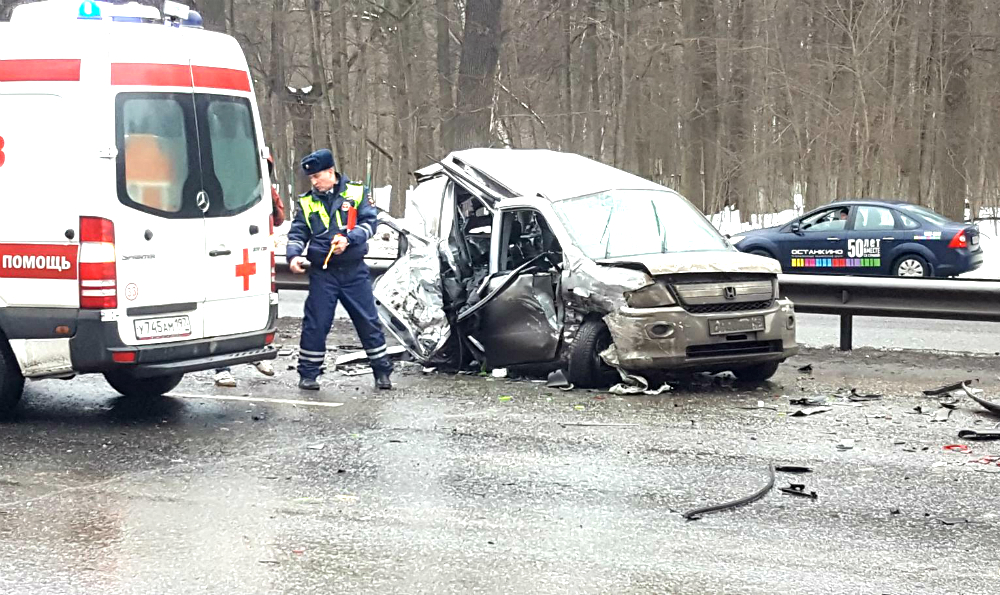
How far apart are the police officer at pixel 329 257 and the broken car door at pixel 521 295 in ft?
3.27

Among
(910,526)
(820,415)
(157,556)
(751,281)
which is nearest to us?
(157,556)

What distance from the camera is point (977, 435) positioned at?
23.3 ft

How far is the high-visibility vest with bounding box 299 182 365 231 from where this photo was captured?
898cm

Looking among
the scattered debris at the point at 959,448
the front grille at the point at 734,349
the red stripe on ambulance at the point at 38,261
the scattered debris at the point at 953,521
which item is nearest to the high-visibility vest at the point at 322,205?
the red stripe on ambulance at the point at 38,261

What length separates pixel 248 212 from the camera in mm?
8055

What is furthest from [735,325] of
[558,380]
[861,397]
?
[558,380]

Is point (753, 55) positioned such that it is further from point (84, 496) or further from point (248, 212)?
point (84, 496)

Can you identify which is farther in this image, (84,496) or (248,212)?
(248,212)

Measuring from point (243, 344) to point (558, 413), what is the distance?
7.35 feet

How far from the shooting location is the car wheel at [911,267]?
18562mm

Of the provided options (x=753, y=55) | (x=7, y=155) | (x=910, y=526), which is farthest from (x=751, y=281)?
(x=753, y=55)

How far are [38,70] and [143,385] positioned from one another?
268 cm

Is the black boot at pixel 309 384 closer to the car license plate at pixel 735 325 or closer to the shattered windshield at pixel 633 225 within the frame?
the shattered windshield at pixel 633 225

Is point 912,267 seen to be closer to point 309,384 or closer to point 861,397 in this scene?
point 861,397
